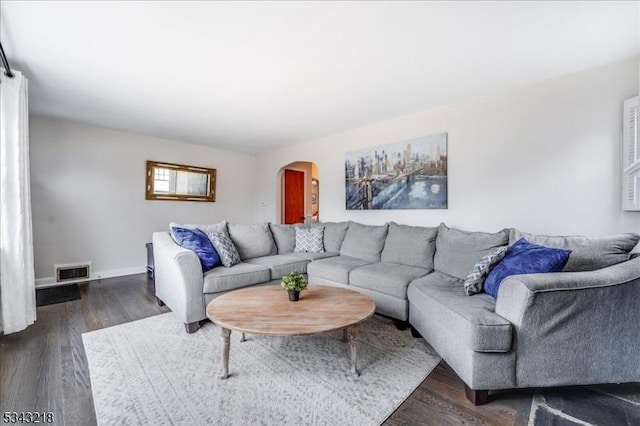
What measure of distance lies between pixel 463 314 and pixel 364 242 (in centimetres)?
188

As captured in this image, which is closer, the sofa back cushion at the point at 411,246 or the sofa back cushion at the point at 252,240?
the sofa back cushion at the point at 411,246

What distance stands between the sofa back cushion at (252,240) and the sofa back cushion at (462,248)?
2109 millimetres

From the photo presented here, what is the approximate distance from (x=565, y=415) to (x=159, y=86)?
3.99 metres

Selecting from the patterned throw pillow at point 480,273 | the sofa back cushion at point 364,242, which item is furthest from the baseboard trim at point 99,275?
the patterned throw pillow at point 480,273

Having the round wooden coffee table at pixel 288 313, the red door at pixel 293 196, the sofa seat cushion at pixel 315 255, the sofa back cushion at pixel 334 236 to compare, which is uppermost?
the red door at pixel 293 196

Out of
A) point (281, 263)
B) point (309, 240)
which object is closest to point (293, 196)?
point (309, 240)

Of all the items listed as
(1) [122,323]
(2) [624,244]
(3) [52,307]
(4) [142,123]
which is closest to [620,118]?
(2) [624,244]

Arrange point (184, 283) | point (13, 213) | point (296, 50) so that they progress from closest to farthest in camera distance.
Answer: point (296, 50), point (13, 213), point (184, 283)

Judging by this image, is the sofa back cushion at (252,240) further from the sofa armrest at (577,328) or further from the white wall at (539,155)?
the sofa armrest at (577,328)

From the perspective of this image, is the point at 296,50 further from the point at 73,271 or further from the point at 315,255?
the point at 73,271

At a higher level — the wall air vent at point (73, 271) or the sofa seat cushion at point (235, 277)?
the sofa seat cushion at point (235, 277)

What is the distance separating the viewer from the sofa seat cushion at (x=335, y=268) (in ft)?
9.64

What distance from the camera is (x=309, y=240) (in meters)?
3.92

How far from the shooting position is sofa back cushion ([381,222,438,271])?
2.86m
